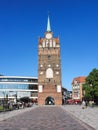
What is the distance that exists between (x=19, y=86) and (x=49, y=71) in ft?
142

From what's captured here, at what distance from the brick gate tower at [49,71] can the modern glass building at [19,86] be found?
37.4 meters

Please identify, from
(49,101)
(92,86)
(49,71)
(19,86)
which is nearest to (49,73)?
(49,71)

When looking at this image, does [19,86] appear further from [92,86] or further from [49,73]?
[92,86]

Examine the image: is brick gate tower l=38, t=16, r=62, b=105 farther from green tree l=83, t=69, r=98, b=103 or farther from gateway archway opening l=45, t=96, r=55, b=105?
green tree l=83, t=69, r=98, b=103

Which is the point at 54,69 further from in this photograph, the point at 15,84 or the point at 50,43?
the point at 15,84

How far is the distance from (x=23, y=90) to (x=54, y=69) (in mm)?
42332

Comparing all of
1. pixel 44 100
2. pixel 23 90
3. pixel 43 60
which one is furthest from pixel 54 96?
pixel 23 90

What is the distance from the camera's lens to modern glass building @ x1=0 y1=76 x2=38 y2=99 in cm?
13388

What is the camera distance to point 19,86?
5344 inches

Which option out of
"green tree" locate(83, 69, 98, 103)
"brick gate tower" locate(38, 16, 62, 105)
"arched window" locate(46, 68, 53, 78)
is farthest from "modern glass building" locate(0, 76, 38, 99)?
"green tree" locate(83, 69, 98, 103)

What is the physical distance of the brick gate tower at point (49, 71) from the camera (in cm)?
9344

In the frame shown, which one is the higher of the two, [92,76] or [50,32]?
[50,32]

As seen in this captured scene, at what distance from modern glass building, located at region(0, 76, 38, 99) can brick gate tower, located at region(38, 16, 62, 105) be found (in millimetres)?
37396

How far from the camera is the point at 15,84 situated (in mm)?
136500
